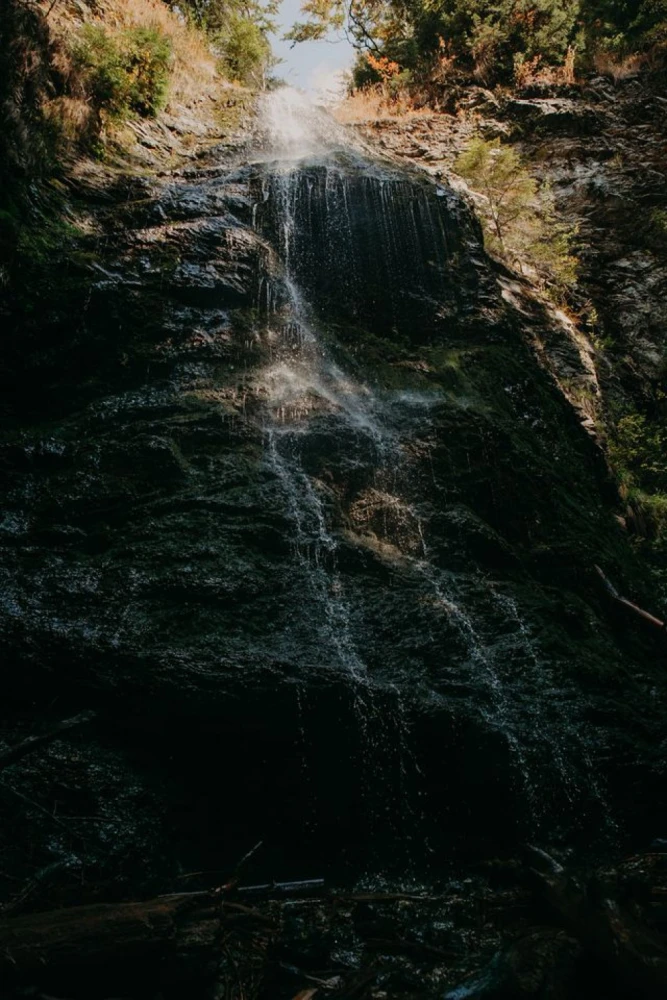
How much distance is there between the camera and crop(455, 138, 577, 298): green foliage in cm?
1070

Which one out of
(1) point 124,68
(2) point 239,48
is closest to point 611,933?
(1) point 124,68

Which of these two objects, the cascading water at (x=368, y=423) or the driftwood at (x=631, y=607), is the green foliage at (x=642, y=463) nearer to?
the driftwood at (x=631, y=607)

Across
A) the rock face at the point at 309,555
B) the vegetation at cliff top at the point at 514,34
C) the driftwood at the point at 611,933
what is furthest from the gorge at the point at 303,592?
the vegetation at cliff top at the point at 514,34

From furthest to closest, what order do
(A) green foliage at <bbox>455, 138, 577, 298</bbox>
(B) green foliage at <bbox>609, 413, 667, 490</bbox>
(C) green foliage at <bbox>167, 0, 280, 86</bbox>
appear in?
(C) green foliage at <bbox>167, 0, 280, 86</bbox> → (A) green foliage at <bbox>455, 138, 577, 298</bbox> → (B) green foliage at <bbox>609, 413, 667, 490</bbox>

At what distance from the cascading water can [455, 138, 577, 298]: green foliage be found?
6.72 feet

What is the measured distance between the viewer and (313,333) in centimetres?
746

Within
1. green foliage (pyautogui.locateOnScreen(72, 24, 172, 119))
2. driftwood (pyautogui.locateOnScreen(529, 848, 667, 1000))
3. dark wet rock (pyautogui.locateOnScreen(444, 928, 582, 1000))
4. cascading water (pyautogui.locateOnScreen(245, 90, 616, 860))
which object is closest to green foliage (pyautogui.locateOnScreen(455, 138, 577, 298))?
cascading water (pyautogui.locateOnScreen(245, 90, 616, 860))

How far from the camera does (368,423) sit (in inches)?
251

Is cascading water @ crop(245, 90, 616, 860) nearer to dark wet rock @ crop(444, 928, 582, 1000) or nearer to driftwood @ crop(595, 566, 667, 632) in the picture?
driftwood @ crop(595, 566, 667, 632)

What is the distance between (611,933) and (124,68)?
10916 mm

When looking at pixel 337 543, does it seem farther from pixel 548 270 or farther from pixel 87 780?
pixel 548 270

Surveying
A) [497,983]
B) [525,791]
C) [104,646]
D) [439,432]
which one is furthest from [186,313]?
[497,983]

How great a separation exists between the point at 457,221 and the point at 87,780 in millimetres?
8029

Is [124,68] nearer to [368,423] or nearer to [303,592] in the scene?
[368,423]
